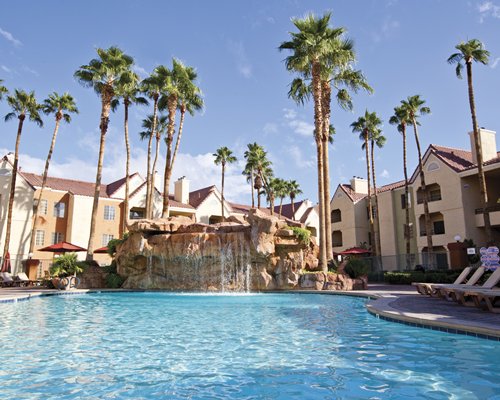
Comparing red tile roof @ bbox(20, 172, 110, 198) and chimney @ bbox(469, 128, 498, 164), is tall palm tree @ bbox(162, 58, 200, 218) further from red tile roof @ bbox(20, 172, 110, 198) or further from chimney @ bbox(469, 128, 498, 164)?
chimney @ bbox(469, 128, 498, 164)

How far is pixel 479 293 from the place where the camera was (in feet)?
34.8

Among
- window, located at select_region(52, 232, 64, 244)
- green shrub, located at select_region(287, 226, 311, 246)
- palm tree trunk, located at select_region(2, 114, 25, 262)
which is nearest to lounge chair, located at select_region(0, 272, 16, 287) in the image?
palm tree trunk, located at select_region(2, 114, 25, 262)

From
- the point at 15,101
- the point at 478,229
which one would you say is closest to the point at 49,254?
the point at 15,101

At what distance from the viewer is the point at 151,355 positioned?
7.20 m

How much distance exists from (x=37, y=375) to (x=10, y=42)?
14630mm

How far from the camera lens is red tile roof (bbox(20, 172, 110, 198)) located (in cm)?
3972

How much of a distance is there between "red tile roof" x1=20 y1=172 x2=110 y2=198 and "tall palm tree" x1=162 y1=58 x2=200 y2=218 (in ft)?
46.4

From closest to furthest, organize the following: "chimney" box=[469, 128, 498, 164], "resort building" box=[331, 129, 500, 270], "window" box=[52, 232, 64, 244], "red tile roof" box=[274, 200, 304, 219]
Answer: "resort building" box=[331, 129, 500, 270], "chimney" box=[469, 128, 498, 164], "window" box=[52, 232, 64, 244], "red tile roof" box=[274, 200, 304, 219]

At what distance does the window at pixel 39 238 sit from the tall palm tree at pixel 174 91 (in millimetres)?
16127

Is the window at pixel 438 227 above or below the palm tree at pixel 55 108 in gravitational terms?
below

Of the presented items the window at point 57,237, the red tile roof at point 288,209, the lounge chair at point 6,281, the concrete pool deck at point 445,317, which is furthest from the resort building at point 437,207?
the window at point 57,237

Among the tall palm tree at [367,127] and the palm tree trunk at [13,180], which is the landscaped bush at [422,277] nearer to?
the tall palm tree at [367,127]

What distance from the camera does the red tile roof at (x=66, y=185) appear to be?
39.7m

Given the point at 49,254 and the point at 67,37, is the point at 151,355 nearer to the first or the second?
the point at 67,37
